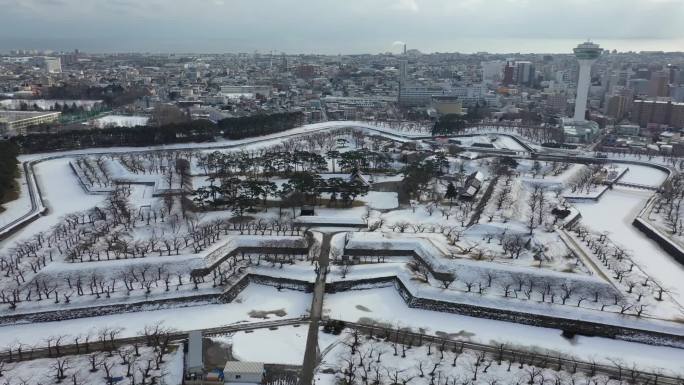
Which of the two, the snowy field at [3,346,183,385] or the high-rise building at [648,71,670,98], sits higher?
the high-rise building at [648,71,670,98]

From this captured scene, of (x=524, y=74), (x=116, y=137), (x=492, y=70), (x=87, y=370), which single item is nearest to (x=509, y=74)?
(x=524, y=74)

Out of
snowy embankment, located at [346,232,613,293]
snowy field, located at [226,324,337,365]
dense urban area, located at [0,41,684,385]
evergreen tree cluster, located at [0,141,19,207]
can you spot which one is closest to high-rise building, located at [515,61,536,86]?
dense urban area, located at [0,41,684,385]

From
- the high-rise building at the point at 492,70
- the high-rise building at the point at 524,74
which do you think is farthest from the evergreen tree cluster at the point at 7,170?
the high-rise building at the point at 492,70

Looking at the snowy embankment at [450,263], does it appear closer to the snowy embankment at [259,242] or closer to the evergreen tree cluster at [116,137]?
the snowy embankment at [259,242]

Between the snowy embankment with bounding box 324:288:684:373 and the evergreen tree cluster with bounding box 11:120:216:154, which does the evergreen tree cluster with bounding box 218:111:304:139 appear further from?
the snowy embankment with bounding box 324:288:684:373

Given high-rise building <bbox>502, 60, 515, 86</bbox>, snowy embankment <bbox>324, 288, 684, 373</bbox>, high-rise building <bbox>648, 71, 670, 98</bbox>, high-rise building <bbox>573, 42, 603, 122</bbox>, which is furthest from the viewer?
high-rise building <bbox>502, 60, 515, 86</bbox>

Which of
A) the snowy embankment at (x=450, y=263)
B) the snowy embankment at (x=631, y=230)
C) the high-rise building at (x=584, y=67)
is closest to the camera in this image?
the snowy embankment at (x=450, y=263)

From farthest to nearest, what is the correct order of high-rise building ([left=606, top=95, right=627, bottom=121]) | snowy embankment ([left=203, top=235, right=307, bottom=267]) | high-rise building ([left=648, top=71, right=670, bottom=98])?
high-rise building ([left=648, top=71, right=670, bottom=98])
high-rise building ([left=606, top=95, right=627, bottom=121])
snowy embankment ([left=203, top=235, right=307, bottom=267])
